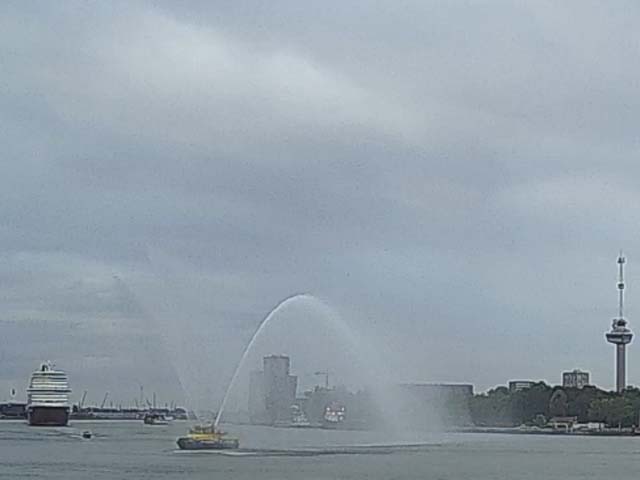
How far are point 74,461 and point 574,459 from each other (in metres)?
47.4

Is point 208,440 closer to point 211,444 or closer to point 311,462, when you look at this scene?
point 211,444

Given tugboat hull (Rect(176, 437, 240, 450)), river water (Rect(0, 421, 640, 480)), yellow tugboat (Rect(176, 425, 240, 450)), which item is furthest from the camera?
yellow tugboat (Rect(176, 425, 240, 450))

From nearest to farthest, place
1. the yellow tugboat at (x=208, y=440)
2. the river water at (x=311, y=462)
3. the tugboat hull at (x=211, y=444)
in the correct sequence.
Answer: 1. the river water at (x=311, y=462)
2. the tugboat hull at (x=211, y=444)
3. the yellow tugboat at (x=208, y=440)

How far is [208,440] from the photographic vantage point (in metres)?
119

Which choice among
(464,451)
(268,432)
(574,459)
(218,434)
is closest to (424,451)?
(464,451)

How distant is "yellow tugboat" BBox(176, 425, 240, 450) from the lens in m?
119

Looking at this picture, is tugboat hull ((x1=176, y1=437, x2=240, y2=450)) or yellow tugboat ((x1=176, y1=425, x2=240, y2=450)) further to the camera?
yellow tugboat ((x1=176, y1=425, x2=240, y2=450))

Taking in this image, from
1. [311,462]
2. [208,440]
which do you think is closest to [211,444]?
[208,440]

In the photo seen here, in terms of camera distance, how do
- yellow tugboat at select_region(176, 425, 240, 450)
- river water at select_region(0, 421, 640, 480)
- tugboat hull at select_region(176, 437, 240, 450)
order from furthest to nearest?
1. yellow tugboat at select_region(176, 425, 240, 450)
2. tugboat hull at select_region(176, 437, 240, 450)
3. river water at select_region(0, 421, 640, 480)

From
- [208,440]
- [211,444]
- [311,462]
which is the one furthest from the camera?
[208,440]

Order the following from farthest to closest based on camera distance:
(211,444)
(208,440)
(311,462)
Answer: (208,440)
(211,444)
(311,462)

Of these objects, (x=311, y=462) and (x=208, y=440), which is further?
(x=208, y=440)

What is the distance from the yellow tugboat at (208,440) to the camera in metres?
119

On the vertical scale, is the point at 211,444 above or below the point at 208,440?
below
